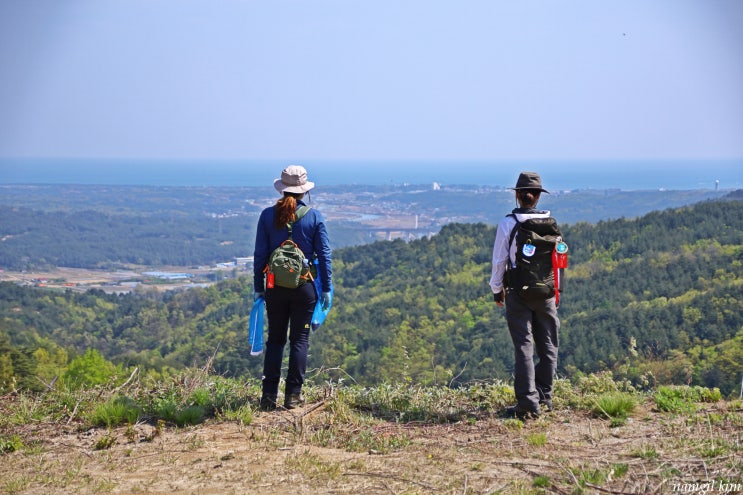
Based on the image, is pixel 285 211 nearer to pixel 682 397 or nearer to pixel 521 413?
pixel 521 413

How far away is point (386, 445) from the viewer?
14.5ft

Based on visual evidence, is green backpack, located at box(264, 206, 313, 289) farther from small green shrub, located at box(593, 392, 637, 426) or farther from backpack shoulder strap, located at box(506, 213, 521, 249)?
small green shrub, located at box(593, 392, 637, 426)

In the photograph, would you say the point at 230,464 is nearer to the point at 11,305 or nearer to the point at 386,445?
the point at 386,445

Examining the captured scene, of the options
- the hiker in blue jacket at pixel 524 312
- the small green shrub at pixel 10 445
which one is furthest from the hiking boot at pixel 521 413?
the small green shrub at pixel 10 445

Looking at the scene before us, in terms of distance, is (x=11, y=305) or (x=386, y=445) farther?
(x=11, y=305)

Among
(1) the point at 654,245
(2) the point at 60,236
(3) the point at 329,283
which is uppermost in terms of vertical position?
(3) the point at 329,283

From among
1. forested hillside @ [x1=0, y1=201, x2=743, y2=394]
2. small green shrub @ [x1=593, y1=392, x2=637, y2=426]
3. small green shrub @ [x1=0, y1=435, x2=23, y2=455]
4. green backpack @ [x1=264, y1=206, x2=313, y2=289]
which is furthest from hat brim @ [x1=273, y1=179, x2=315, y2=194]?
forested hillside @ [x1=0, y1=201, x2=743, y2=394]

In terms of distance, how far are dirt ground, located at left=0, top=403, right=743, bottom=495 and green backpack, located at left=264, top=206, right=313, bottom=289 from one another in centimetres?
94

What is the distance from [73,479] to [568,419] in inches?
126

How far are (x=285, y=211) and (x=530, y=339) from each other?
1.96 m

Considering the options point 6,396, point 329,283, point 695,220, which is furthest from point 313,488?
point 695,220

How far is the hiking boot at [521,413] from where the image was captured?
4.92m

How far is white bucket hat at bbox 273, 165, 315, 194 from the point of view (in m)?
5.04

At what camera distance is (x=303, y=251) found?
5051 millimetres
